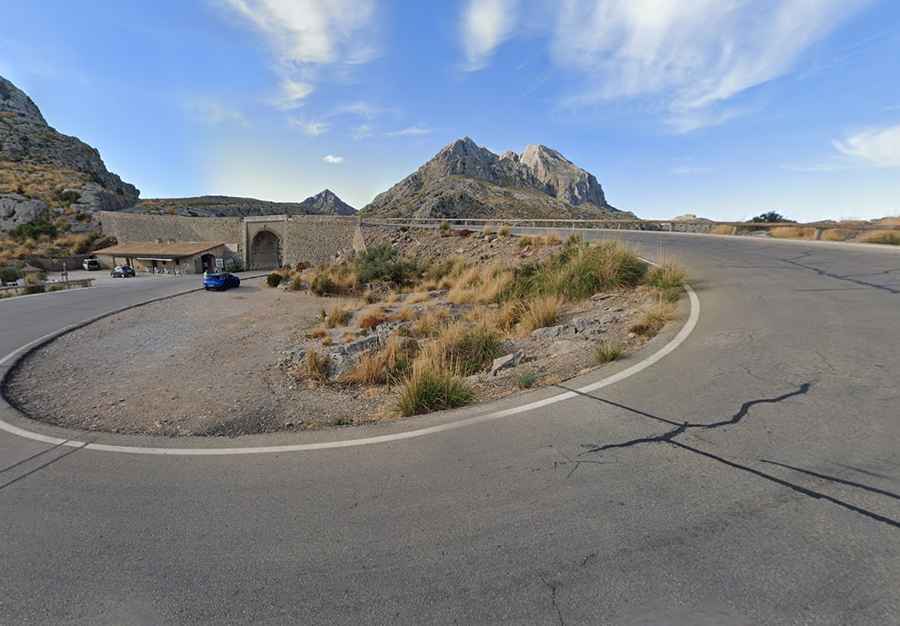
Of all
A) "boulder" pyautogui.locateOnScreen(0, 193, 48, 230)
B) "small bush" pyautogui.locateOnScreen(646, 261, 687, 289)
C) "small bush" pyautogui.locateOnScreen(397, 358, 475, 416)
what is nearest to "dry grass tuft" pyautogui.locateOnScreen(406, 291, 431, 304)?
"small bush" pyautogui.locateOnScreen(646, 261, 687, 289)

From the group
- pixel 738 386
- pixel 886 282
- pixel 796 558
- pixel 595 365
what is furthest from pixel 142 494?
pixel 886 282

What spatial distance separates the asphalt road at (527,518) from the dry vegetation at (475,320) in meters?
1.28

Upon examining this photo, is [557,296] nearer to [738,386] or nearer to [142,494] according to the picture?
[738,386]

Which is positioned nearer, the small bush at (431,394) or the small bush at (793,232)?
the small bush at (431,394)

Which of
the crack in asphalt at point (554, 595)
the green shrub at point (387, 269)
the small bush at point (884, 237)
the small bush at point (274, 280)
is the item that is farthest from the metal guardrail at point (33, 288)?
the small bush at point (884, 237)

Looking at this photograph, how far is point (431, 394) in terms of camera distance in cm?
521

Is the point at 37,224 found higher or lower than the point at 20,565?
higher

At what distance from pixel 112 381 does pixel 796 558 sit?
11253mm

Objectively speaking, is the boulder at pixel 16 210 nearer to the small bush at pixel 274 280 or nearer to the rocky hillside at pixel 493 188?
the small bush at pixel 274 280

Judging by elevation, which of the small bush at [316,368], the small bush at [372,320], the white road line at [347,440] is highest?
the white road line at [347,440]

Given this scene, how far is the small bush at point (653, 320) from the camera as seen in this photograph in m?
6.88

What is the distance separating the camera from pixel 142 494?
3.48 m

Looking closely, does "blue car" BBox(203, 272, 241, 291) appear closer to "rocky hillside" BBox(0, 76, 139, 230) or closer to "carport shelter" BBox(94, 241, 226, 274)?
"carport shelter" BBox(94, 241, 226, 274)

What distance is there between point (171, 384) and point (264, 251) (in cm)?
6521
